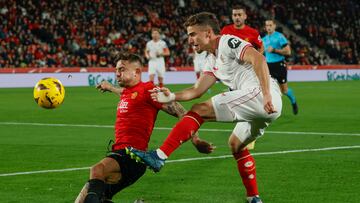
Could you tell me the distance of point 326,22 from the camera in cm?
5453

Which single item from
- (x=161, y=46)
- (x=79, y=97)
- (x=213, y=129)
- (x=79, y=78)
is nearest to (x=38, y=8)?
(x=79, y=78)

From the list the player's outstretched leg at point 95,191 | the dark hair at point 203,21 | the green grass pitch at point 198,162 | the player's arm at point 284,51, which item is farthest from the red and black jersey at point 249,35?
the player's outstretched leg at point 95,191

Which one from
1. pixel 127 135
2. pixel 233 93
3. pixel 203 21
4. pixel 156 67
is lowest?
pixel 156 67

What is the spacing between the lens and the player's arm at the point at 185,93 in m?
6.84

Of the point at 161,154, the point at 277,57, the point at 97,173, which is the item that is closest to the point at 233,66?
the point at 161,154

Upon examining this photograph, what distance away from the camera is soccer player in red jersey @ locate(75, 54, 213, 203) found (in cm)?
664

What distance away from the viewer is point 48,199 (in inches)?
311

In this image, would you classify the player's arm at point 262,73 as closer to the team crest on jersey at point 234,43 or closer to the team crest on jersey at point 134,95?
the team crest on jersey at point 234,43

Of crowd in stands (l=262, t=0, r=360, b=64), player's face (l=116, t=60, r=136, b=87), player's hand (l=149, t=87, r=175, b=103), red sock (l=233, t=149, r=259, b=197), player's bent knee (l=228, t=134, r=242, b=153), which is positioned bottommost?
crowd in stands (l=262, t=0, r=360, b=64)

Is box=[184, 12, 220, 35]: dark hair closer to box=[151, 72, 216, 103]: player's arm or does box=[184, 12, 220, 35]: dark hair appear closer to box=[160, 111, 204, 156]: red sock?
box=[151, 72, 216, 103]: player's arm

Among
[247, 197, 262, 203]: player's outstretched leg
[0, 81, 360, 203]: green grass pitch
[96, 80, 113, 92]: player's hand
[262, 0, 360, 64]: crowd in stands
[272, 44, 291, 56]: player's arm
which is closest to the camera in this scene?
[247, 197, 262, 203]: player's outstretched leg

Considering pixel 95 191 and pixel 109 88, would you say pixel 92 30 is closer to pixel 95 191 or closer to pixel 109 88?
pixel 109 88

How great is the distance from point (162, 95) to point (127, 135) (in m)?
0.51

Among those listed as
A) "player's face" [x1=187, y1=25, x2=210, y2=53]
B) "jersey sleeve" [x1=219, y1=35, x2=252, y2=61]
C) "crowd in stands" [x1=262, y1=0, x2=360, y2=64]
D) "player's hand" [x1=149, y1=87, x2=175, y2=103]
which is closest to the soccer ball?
"player's face" [x1=187, y1=25, x2=210, y2=53]
